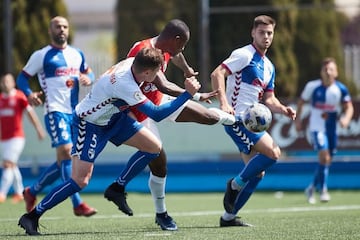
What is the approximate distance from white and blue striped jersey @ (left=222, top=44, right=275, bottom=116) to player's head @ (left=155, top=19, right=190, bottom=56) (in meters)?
0.67

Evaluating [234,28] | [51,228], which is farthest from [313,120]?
[51,228]

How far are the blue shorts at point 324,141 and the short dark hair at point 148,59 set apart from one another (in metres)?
7.03

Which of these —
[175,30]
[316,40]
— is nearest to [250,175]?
[175,30]

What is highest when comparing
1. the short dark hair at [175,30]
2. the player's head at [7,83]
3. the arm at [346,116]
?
the short dark hair at [175,30]

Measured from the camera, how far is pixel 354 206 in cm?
1336

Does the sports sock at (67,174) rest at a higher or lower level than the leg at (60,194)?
lower

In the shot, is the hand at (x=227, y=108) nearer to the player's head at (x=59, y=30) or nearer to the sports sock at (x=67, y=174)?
the sports sock at (x=67, y=174)

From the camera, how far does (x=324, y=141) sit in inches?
611

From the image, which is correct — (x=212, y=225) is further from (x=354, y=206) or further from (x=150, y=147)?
(x=354, y=206)

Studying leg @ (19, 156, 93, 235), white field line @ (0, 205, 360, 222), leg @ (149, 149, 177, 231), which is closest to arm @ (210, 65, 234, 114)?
leg @ (149, 149, 177, 231)

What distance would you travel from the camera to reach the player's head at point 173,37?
31.6 ft

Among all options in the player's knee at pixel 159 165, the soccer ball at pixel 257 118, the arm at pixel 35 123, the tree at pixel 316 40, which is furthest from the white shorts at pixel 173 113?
the tree at pixel 316 40

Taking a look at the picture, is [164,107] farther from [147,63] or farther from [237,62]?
[237,62]

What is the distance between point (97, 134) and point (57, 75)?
2.92m
